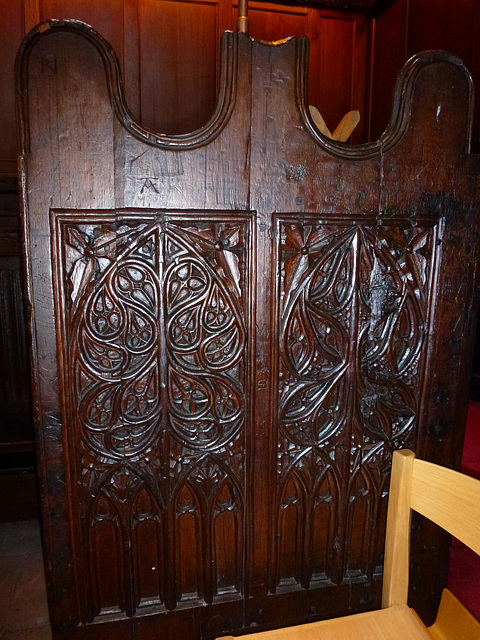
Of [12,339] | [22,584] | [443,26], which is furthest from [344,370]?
[443,26]

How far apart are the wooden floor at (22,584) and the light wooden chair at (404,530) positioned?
107 cm

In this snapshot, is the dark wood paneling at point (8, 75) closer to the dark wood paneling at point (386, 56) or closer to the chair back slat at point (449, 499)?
the dark wood paneling at point (386, 56)

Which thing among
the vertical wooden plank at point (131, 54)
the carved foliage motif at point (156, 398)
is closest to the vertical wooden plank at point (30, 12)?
the vertical wooden plank at point (131, 54)

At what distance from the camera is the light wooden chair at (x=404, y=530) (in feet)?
2.73

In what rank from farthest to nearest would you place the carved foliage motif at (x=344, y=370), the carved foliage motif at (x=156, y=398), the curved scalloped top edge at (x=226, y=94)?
the carved foliage motif at (x=344, y=370) < the carved foliage motif at (x=156, y=398) < the curved scalloped top edge at (x=226, y=94)

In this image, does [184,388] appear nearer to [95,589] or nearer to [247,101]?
[95,589]

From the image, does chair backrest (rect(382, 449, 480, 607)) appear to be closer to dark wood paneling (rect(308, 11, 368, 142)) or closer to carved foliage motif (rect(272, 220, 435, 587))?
carved foliage motif (rect(272, 220, 435, 587))

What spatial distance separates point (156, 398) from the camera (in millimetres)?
1147

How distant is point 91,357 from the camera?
1.10m

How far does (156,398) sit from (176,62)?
1828 mm

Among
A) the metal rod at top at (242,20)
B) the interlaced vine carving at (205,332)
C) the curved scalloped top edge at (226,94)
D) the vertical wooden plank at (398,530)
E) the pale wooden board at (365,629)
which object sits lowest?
the pale wooden board at (365,629)

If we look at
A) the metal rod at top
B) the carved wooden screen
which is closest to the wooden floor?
the carved wooden screen

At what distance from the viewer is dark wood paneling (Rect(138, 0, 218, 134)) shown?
7.26ft

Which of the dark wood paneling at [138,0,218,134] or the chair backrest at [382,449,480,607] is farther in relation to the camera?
the dark wood paneling at [138,0,218,134]
